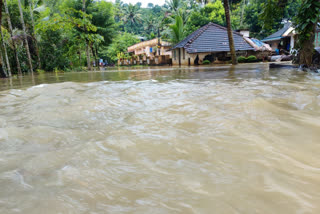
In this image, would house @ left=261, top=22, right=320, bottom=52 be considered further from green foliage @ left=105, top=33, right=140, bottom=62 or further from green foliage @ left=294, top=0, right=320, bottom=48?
green foliage @ left=105, top=33, right=140, bottom=62

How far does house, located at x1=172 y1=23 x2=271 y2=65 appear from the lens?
18031 millimetres

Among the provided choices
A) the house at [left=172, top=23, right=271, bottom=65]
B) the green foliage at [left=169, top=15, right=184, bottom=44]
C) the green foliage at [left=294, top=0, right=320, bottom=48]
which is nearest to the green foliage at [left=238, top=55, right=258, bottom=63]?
the house at [left=172, top=23, right=271, bottom=65]

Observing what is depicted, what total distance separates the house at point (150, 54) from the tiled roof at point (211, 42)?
18.1 feet

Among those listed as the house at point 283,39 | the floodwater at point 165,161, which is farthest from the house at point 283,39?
the floodwater at point 165,161

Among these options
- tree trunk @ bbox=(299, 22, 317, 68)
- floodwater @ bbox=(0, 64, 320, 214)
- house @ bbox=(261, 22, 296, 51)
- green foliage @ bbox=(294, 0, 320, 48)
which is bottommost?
floodwater @ bbox=(0, 64, 320, 214)

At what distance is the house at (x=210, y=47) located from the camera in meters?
18.0

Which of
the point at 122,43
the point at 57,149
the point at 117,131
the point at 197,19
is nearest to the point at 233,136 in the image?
the point at 117,131

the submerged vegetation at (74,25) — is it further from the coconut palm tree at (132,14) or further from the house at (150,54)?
the coconut palm tree at (132,14)

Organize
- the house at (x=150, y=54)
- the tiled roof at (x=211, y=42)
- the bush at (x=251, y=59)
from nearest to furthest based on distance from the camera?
the bush at (x=251, y=59), the tiled roof at (x=211, y=42), the house at (x=150, y=54)

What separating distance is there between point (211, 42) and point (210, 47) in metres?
0.63

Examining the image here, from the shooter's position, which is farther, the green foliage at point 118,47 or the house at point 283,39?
→ the green foliage at point 118,47

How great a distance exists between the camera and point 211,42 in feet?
60.6

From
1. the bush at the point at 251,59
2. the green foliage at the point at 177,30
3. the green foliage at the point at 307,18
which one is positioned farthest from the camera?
the green foliage at the point at 177,30

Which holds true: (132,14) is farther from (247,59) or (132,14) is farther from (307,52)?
(307,52)
